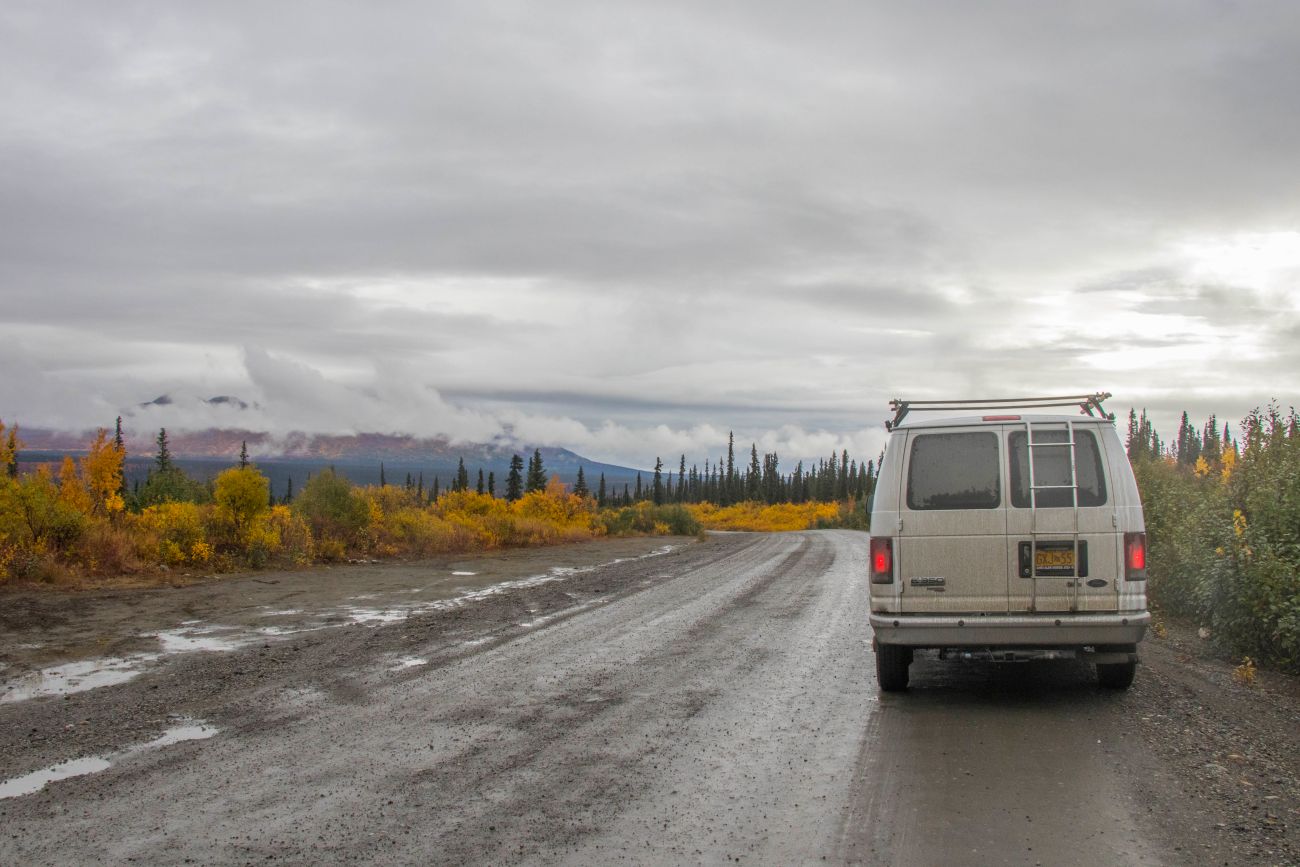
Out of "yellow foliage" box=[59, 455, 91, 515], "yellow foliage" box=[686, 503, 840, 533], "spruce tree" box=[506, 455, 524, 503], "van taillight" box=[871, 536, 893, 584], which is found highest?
"yellow foliage" box=[59, 455, 91, 515]

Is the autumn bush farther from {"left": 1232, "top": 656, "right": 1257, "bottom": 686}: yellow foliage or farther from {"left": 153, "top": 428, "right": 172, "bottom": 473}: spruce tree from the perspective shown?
{"left": 153, "top": 428, "right": 172, "bottom": 473}: spruce tree

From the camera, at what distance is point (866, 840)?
483 centimetres

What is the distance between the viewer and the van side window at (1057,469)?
7.87 meters

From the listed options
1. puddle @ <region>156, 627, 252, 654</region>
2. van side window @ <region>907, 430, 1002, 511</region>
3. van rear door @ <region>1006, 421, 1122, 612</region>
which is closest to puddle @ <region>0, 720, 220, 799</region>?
puddle @ <region>156, 627, 252, 654</region>

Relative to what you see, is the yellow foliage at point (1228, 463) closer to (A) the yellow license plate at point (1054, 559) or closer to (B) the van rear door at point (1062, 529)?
(B) the van rear door at point (1062, 529)

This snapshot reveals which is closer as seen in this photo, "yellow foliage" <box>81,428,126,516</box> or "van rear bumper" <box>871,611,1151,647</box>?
"van rear bumper" <box>871,611,1151,647</box>

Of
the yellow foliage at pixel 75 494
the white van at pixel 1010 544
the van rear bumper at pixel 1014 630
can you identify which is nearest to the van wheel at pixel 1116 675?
the white van at pixel 1010 544

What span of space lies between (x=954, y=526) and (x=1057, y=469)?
0.97 meters

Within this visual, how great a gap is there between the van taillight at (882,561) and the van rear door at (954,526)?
3.1 inches

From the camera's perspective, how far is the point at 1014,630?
25.6ft

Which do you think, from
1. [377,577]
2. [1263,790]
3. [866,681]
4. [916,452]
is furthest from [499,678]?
[377,577]

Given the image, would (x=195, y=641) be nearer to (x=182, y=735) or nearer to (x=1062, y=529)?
(x=182, y=735)

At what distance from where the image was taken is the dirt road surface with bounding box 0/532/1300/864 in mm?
4824

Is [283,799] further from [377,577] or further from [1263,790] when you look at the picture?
[377,577]
